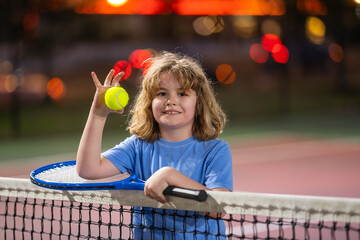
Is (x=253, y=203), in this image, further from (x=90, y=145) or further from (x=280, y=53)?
(x=280, y=53)

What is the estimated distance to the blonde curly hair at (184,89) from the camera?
98.6 inches

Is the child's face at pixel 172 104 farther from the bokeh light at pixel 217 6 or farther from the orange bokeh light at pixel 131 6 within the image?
the bokeh light at pixel 217 6

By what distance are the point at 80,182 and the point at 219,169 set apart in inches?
23.2

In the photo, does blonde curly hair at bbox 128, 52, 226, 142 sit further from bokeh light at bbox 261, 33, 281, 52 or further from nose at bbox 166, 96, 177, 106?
bokeh light at bbox 261, 33, 281, 52

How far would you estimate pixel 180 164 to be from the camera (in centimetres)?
246

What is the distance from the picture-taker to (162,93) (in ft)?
8.24

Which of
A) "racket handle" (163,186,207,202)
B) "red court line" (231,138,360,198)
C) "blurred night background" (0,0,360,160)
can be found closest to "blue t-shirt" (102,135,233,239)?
"racket handle" (163,186,207,202)

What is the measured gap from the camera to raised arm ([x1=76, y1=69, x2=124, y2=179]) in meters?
2.36

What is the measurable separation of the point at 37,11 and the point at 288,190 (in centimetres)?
939

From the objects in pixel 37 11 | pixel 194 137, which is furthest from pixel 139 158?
pixel 37 11

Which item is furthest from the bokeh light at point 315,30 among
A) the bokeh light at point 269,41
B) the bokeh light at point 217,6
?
the bokeh light at point 217,6

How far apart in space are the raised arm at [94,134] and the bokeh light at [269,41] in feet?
82.6

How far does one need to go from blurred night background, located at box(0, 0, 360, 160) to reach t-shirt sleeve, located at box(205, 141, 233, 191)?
6.48m

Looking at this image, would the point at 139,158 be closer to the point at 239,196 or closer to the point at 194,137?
the point at 194,137
